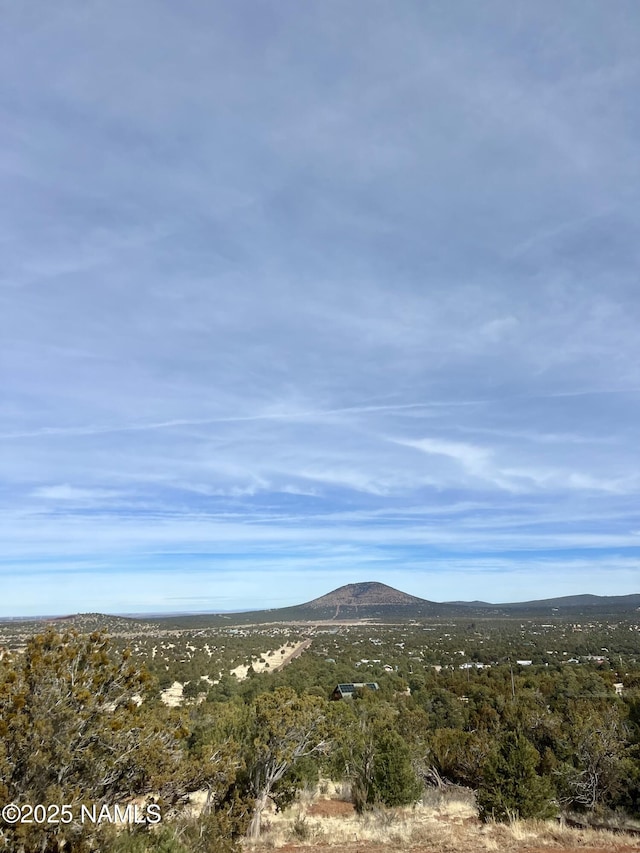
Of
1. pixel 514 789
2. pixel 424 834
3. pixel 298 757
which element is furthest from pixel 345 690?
pixel 424 834

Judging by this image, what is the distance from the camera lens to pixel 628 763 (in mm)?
22422

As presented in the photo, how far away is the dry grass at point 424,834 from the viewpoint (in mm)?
13844

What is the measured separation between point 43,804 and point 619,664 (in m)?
75.6

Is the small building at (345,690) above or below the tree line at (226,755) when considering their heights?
below

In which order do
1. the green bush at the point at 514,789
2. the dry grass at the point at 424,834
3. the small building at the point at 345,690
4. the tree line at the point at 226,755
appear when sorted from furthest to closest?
the small building at the point at 345,690, the green bush at the point at 514,789, the dry grass at the point at 424,834, the tree line at the point at 226,755

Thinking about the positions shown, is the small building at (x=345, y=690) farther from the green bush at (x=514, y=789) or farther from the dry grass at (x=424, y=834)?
the green bush at (x=514, y=789)

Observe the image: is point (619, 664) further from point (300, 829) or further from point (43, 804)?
point (43, 804)

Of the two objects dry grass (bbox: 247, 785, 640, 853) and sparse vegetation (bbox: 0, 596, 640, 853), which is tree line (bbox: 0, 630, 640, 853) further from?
dry grass (bbox: 247, 785, 640, 853)

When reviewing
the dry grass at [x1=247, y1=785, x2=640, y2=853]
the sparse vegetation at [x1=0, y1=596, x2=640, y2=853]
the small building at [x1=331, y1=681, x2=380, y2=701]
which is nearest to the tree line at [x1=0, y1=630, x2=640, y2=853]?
the sparse vegetation at [x1=0, y1=596, x2=640, y2=853]

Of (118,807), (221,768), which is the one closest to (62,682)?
(118,807)

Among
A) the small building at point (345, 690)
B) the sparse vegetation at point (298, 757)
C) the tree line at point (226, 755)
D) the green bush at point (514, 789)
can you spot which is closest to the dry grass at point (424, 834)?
the sparse vegetation at point (298, 757)

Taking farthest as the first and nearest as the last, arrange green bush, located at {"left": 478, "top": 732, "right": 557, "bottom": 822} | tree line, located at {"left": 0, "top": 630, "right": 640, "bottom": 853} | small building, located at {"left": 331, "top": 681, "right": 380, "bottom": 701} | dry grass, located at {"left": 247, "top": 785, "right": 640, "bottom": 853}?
small building, located at {"left": 331, "top": 681, "right": 380, "bottom": 701} → green bush, located at {"left": 478, "top": 732, "right": 557, "bottom": 822} → dry grass, located at {"left": 247, "top": 785, "right": 640, "bottom": 853} → tree line, located at {"left": 0, "top": 630, "right": 640, "bottom": 853}

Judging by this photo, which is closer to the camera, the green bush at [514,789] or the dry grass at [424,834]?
the dry grass at [424,834]

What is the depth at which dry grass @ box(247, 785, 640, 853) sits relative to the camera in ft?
45.4
